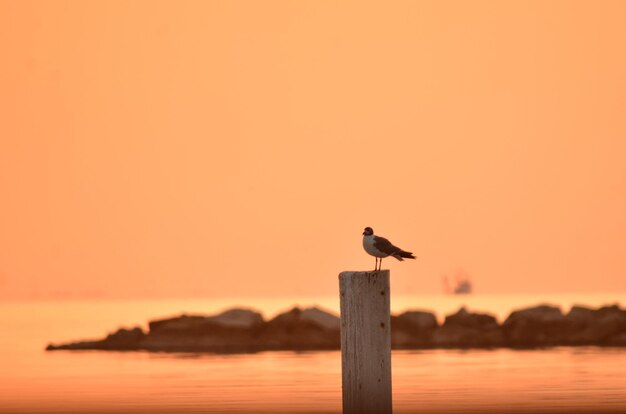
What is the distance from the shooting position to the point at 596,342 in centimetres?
7800

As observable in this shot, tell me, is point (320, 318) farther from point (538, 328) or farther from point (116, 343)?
point (538, 328)

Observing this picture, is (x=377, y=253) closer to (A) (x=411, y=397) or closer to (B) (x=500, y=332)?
(A) (x=411, y=397)

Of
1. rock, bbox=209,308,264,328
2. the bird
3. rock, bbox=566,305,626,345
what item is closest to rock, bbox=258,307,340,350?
rock, bbox=209,308,264,328

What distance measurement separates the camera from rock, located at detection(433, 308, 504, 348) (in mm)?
80188

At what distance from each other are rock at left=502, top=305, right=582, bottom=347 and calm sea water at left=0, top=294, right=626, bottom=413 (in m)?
7.67

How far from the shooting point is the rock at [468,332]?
80.2 metres

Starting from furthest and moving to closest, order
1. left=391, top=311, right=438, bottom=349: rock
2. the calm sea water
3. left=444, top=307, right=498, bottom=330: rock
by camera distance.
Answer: left=444, top=307, right=498, bottom=330: rock, left=391, top=311, right=438, bottom=349: rock, the calm sea water

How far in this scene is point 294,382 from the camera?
163 feet

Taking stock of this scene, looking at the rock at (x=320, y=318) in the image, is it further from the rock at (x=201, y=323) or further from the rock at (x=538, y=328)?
the rock at (x=538, y=328)

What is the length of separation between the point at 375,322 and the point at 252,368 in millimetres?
38718

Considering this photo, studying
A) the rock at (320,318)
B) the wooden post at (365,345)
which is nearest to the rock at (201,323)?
the rock at (320,318)

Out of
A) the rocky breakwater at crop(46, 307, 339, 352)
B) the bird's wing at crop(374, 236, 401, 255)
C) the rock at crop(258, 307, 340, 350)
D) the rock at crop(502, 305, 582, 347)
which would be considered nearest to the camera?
the bird's wing at crop(374, 236, 401, 255)

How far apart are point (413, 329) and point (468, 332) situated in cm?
271

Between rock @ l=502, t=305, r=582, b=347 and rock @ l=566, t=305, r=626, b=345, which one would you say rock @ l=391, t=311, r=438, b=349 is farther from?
rock @ l=566, t=305, r=626, b=345
